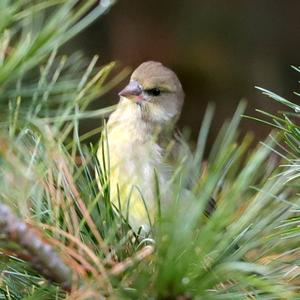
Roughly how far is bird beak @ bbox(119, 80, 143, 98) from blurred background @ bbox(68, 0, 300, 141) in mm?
1239

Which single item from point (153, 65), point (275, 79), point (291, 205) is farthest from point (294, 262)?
point (275, 79)

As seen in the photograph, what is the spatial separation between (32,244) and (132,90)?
0.93 metres

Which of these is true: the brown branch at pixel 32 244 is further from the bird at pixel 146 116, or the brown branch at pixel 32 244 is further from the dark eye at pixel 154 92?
the dark eye at pixel 154 92

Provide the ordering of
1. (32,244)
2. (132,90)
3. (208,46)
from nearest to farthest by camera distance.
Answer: (32,244)
(132,90)
(208,46)

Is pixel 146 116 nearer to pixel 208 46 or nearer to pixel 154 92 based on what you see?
pixel 154 92

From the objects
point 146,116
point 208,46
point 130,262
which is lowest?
point 208,46

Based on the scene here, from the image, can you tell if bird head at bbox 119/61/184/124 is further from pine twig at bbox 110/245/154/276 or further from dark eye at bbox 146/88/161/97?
pine twig at bbox 110/245/154/276

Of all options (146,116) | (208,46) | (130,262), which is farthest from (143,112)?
(208,46)

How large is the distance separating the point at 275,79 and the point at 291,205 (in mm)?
2013

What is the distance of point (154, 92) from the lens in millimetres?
1778

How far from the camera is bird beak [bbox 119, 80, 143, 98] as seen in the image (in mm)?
1688

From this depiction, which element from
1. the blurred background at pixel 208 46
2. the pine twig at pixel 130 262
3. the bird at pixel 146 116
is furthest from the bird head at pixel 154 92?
the blurred background at pixel 208 46

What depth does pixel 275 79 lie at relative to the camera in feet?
9.92

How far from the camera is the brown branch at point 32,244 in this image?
31.1 inches
